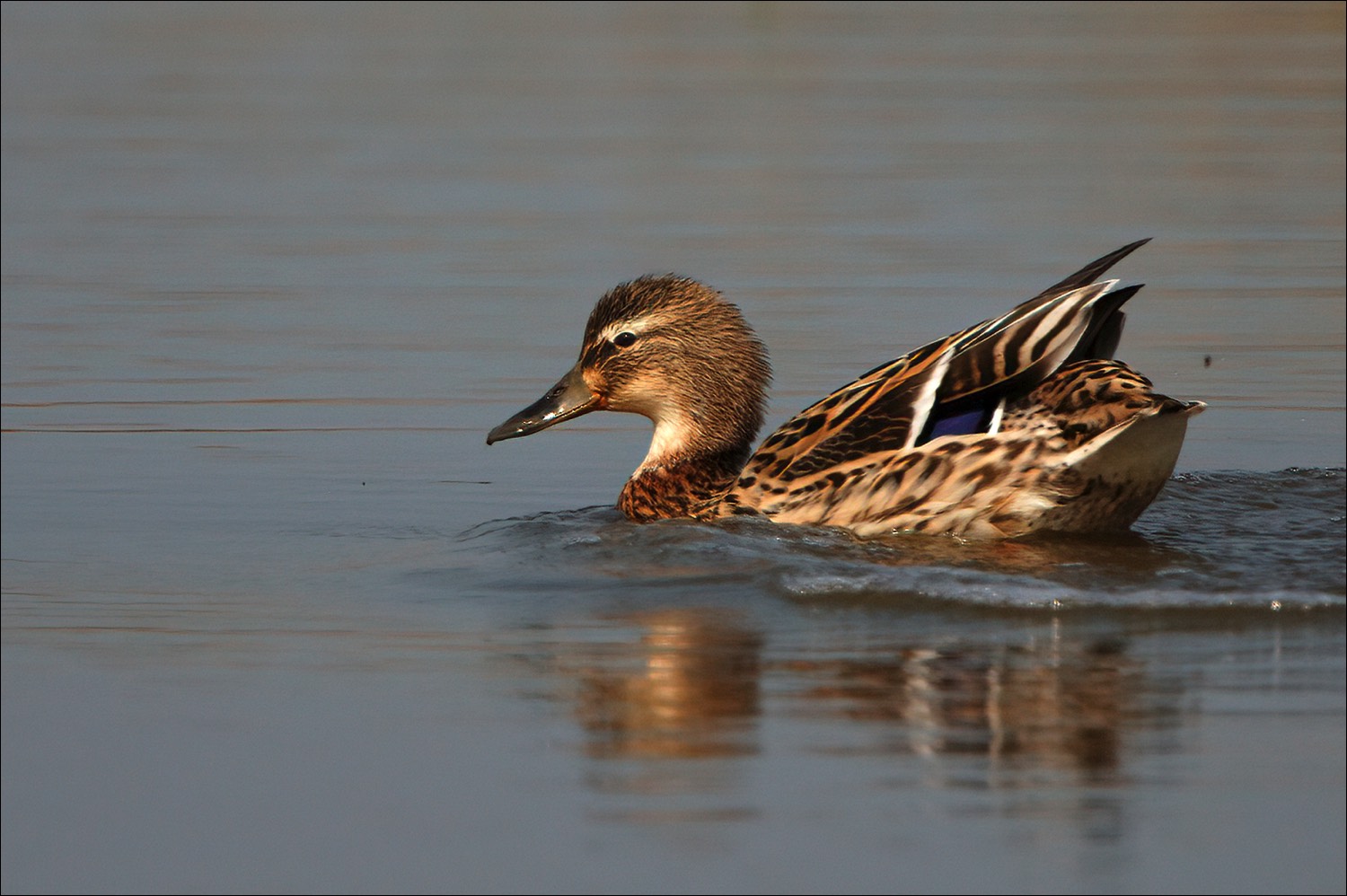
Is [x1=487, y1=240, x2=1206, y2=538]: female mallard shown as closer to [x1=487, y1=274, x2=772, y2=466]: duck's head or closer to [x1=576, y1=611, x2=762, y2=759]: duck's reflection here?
[x1=487, y1=274, x2=772, y2=466]: duck's head

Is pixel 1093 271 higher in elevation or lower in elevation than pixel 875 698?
→ higher

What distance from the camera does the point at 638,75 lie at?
2498cm

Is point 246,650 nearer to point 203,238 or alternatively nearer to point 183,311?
point 183,311

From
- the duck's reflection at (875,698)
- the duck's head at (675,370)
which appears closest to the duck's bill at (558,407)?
the duck's head at (675,370)

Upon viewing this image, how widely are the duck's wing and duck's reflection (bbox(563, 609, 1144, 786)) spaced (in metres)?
1.69

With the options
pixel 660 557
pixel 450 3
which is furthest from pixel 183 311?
pixel 450 3

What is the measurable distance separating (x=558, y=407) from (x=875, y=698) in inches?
147

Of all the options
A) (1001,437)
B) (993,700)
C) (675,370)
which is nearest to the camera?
(993,700)

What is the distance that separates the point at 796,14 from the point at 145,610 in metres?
24.7

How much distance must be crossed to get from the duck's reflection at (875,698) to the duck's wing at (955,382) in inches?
66.5

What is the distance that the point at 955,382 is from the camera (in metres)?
8.71

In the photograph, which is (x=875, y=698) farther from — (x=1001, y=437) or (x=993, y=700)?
(x=1001, y=437)

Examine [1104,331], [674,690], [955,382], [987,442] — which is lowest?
[674,690]

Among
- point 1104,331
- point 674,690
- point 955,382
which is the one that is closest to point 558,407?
point 955,382
